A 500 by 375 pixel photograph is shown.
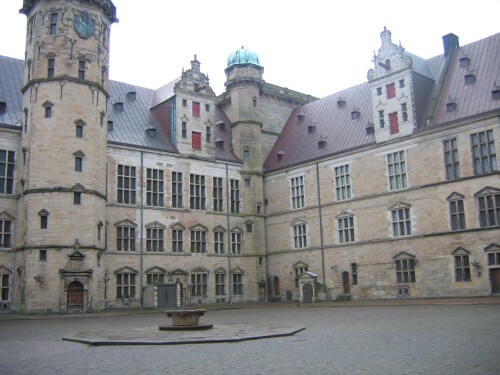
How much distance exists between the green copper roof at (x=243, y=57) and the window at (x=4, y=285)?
30832mm

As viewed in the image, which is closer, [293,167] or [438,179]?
[438,179]

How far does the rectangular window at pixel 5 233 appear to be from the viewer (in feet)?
135

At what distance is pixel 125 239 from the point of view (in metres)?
45.9

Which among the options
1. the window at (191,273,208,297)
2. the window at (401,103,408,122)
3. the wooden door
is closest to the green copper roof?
the window at (401,103,408,122)

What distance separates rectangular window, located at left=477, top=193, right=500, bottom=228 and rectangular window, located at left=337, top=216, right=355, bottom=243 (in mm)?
11359

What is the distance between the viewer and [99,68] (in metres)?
43.9

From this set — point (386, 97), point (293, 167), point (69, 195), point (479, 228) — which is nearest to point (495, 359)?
point (479, 228)

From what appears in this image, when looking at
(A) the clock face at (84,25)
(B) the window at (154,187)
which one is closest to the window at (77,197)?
(B) the window at (154,187)

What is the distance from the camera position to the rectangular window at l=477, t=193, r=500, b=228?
125ft

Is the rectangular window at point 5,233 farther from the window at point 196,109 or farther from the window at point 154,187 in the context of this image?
the window at point 196,109

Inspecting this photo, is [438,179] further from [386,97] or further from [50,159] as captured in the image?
[50,159]

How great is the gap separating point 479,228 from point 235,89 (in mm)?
28618

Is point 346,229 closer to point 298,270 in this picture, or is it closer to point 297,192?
point 298,270

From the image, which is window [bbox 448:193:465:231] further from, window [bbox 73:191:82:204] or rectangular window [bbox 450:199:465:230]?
window [bbox 73:191:82:204]
